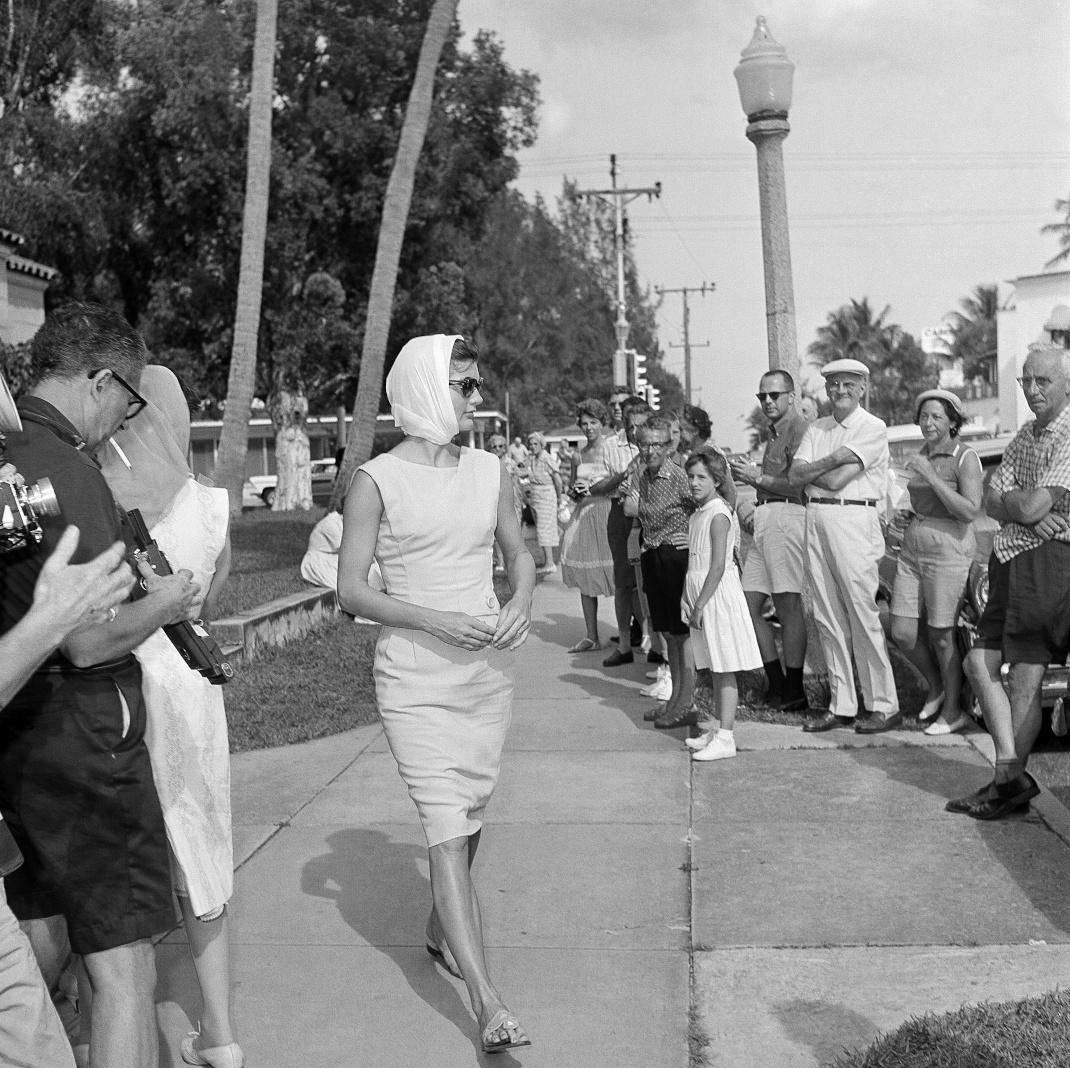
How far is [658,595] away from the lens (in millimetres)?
7918

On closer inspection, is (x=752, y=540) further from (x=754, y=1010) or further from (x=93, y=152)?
(x=93, y=152)

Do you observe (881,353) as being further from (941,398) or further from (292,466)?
(941,398)

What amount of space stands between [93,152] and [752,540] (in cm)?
2412

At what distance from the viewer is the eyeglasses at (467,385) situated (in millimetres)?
4207

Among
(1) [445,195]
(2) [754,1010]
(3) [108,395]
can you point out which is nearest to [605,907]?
(2) [754,1010]

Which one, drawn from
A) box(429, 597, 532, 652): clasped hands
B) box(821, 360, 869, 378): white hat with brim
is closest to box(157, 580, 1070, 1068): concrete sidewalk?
box(429, 597, 532, 652): clasped hands

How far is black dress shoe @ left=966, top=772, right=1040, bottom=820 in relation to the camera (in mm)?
5867

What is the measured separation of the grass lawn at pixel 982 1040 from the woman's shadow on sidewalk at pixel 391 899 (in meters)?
0.98

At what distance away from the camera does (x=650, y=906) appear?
5062 mm

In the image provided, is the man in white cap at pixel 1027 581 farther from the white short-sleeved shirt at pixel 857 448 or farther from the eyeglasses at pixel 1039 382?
the white short-sleeved shirt at pixel 857 448

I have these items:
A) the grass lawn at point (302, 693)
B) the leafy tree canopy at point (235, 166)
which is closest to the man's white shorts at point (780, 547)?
the grass lawn at point (302, 693)

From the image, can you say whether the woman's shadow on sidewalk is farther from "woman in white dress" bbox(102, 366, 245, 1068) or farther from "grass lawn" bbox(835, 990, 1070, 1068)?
"grass lawn" bbox(835, 990, 1070, 1068)

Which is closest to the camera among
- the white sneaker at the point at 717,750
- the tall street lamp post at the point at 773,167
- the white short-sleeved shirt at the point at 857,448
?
the white sneaker at the point at 717,750

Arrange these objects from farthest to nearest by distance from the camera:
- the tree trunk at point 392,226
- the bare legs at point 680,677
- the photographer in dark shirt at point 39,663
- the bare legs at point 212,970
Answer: the tree trunk at point 392,226
the bare legs at point 680,677
the bare legs at point 212,970
the photographer in dark shirt at point 39,663
